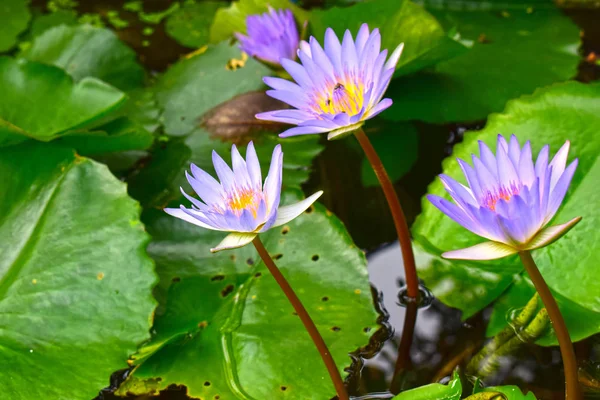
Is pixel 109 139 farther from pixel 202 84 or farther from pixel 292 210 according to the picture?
pixel 292 210

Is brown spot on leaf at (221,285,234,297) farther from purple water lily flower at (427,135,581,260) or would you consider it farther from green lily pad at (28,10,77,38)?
green lily pad at (28,10,77,38)

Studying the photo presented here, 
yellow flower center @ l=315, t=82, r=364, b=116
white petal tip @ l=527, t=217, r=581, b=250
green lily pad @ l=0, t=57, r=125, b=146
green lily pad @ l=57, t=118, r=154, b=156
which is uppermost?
yellow flower center @ l=315, t=82, r=364, b=116

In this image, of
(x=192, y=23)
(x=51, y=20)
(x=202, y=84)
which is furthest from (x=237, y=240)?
(x=51, y=20)

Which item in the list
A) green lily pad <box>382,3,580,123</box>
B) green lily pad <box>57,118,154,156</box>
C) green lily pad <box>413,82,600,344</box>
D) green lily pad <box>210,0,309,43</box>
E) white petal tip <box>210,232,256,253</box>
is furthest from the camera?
green lily pad <box>210,0,309,43</box>

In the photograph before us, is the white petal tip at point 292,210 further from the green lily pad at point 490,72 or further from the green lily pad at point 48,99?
the green lily pad at point 490,72

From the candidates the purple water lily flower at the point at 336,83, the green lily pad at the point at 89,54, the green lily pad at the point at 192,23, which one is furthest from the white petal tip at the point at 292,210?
the green lily pad at the point at 192,23

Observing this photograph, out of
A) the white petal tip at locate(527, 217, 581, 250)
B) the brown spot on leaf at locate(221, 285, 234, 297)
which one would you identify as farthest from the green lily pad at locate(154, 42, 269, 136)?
the white petal tip at locate(527, 217, 581, 250)

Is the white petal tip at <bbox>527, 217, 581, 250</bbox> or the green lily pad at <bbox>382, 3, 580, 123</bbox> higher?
the white petal tip at <bbox>527, 217, 581, 250</bbox>

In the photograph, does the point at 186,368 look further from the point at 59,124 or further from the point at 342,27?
the point at 342,27
